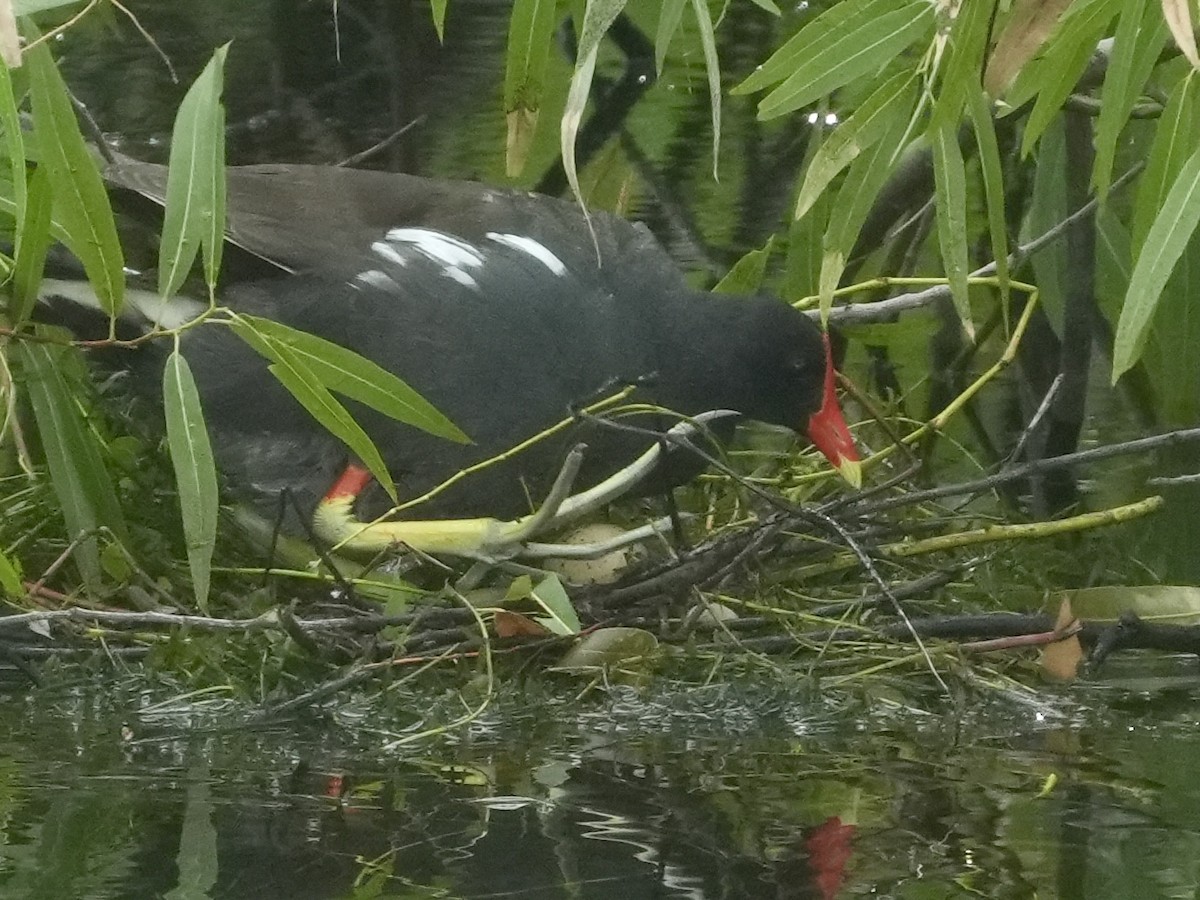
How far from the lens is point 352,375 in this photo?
1145 millimetres

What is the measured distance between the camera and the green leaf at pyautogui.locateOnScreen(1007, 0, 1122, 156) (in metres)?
1.01

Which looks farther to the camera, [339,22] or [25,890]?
[339,22]

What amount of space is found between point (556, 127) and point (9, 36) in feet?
4.03

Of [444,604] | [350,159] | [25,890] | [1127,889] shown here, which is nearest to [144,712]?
[444,604]

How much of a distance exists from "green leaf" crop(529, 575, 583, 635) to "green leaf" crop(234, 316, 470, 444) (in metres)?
0.15

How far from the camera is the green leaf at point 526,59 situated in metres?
1.17

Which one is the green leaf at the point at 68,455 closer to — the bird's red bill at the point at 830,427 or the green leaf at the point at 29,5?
the green leaf at the point at 29,5

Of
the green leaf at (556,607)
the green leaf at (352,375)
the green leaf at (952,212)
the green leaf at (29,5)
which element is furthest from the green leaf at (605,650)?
the green leaf at (29,5)

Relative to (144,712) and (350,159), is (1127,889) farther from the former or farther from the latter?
(350,159)

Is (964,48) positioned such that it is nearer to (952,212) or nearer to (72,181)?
(952,212)

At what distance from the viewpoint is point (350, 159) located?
1.93 metres

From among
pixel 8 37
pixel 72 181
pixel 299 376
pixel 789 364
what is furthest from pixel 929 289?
pixel 8 37

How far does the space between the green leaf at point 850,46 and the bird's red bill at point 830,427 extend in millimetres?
679

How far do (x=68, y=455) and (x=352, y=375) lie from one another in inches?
15.7
